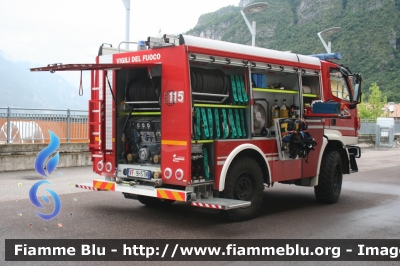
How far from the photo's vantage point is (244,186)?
27.0 ft

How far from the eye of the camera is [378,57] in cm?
8156

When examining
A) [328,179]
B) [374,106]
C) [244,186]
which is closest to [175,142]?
[244,186]

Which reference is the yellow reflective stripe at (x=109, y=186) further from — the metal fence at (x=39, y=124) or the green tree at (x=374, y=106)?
the green tree at (x=374, y=106)

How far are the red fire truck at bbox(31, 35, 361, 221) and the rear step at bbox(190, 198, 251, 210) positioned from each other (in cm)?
2

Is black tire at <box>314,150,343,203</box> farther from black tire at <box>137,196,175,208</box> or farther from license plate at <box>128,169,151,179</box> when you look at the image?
license plate at <box>128,169,151,179</box>

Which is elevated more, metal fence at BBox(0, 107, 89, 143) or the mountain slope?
the mountain slope

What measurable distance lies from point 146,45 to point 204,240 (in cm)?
321

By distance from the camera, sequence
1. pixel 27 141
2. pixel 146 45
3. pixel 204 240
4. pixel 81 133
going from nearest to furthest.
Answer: pixel 204 240 → pixel 146 45 → pixel 27 141 → pixel 81 133

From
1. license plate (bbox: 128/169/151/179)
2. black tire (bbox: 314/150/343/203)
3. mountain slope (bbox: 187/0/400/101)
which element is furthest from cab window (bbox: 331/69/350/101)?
mountain slope (bbox: 187/0/400/101)

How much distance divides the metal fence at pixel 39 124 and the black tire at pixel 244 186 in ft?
30.2

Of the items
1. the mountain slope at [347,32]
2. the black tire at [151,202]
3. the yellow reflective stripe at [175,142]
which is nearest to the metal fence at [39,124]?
the black tire at [151,202]

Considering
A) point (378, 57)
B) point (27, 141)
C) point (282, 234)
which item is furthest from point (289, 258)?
point (378, 57)

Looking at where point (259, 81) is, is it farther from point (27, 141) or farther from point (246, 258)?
point (27, 141)

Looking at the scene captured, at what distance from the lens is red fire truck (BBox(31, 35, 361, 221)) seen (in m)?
A: 7.52
